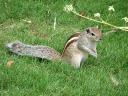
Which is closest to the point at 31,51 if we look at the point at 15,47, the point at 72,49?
the point at 15,47

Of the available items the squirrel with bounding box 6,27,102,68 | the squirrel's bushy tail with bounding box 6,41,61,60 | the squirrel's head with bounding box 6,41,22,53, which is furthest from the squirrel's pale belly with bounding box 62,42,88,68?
the squirrel's head with bounding box 6,41,22,53

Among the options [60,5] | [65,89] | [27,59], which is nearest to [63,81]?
[65,89]

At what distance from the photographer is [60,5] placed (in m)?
8.25

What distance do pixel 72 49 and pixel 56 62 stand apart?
318 mm

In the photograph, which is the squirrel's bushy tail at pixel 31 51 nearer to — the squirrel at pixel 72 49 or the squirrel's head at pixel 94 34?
the squirrel at pixel 72 49

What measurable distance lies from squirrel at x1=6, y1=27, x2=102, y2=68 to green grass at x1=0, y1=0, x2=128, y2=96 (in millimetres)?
96

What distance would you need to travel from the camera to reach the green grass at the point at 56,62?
5504mm

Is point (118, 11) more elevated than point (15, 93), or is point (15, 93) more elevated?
point (118, 11)

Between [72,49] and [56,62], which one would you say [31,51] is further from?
[72,49]

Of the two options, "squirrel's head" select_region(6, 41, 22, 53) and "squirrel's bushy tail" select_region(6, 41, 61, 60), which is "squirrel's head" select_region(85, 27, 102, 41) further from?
"squirrel's head" select_region(6, 41, 22, 53)

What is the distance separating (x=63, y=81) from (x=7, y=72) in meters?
0.69

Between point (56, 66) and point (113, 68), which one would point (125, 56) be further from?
point (56, 66)

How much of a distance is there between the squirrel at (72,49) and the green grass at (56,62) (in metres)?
0.10

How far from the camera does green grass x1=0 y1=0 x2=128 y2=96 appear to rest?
5.50 m
